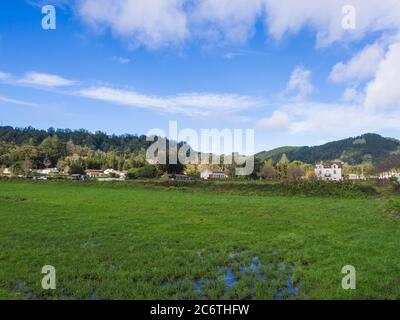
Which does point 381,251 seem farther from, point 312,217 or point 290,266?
point 312,217

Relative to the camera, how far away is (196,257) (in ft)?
39.0

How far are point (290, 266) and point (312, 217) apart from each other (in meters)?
12.9

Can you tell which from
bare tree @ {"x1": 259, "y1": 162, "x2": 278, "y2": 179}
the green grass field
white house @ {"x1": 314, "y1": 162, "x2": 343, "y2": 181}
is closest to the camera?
the green grass field

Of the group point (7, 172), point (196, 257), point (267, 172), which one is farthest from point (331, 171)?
point (196, 257)

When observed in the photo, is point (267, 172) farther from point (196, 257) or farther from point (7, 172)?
point (196, 257)

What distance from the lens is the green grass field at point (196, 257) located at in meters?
8.59

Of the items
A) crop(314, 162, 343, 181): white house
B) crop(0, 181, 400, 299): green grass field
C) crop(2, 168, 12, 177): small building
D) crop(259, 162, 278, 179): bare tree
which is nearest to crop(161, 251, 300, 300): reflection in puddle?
crop(0, 181, 400, 299): green grass field

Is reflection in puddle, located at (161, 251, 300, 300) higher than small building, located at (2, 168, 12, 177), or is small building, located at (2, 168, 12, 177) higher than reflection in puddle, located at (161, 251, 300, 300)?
small building, located at (2, 168, 12, 177)

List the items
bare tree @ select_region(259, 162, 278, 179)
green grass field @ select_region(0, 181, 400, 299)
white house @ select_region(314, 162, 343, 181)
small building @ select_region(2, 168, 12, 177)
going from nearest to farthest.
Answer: green grass field @ select_region(0, 181, 400, 299) < bare tree @ select_region(259, 162, 278, 179) < small building @ select_region(2, 168, 12, 177) < white house @ select_region(314, 162, 343, 181)

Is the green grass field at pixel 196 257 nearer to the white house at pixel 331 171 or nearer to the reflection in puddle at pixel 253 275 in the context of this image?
the reflection in puddle at pixel 253 275

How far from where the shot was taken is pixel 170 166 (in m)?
108

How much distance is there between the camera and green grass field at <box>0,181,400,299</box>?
8.59 metres

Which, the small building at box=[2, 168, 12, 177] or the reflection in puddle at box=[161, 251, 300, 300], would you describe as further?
the small building at box=[2, 168, 12, 177]

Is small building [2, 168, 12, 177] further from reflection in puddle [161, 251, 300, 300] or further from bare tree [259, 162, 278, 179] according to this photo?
reflection in puddle [161, 251, 300, 300]
